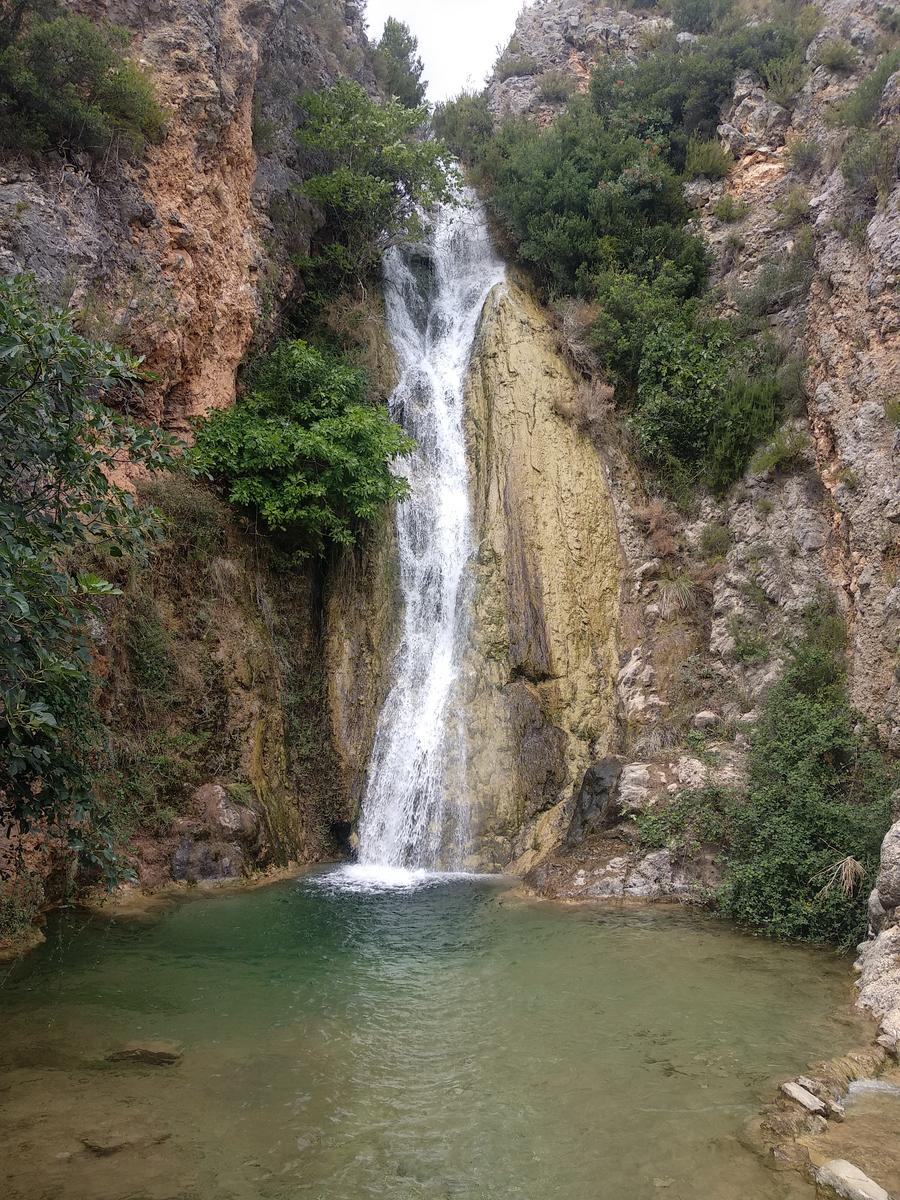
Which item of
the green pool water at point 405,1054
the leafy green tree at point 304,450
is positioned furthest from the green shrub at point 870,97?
the green pool water at point 405,1054

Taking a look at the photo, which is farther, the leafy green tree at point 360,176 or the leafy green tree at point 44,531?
the leafy green tree at point 360,176

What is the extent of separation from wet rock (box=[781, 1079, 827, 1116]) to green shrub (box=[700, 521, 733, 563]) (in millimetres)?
10246

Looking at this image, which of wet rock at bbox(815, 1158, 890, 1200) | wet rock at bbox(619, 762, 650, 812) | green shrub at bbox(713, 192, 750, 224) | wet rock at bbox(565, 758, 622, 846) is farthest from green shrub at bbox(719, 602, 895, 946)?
green shrub at bbox(713, 192, 750, 224)

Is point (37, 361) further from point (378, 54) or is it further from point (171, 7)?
point (378, 54)

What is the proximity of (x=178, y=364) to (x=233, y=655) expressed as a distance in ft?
16.8

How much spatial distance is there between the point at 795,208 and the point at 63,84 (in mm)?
13854

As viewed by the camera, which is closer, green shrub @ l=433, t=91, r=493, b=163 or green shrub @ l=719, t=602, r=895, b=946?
green shrub @ l=719, t=602, r=895, b=946

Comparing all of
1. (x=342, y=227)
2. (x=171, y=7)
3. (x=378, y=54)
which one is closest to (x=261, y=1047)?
(x=171, y=7)

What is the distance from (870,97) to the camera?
14523mm

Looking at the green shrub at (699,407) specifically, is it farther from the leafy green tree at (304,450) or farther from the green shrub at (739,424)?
the leafy green tree at (304,450)

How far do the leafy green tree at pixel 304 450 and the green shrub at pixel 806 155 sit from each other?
10.9 metres

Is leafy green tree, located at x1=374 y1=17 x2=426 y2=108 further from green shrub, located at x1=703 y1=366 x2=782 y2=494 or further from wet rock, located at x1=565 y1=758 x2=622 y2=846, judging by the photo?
wet rock, located at x1=565 y1=758 x2=622 y2=846

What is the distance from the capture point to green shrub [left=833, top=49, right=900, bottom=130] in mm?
14305

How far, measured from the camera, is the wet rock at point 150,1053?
18.9 feet
